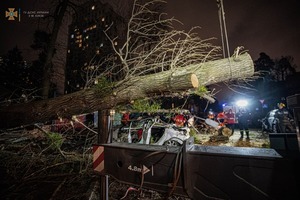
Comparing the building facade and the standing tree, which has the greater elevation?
the building facade

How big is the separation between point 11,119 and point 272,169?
18.7 feet

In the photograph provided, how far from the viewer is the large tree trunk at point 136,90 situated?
9.82 feet

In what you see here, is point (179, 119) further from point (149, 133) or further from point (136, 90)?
point (136, 90)

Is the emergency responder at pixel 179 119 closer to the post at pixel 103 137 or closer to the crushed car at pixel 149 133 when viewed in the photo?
the crushed car at pixel 149 133

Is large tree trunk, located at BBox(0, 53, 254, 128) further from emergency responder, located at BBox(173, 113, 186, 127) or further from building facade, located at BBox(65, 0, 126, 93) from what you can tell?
emergency responder, located at BBox(173, 113, 186, 127)

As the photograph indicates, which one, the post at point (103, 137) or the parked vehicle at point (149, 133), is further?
the parked vehicle at point (149, 133)

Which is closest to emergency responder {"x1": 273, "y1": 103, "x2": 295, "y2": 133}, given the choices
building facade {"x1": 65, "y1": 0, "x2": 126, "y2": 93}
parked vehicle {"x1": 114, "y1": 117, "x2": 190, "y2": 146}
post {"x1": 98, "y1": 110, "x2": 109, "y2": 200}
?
parked vehicle {"x1": 114, "y1": 117, "x2": 190, "y2": 146}

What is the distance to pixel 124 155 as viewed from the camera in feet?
6.79

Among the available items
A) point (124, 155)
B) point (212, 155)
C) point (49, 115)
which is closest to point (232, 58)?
point (212, 155)

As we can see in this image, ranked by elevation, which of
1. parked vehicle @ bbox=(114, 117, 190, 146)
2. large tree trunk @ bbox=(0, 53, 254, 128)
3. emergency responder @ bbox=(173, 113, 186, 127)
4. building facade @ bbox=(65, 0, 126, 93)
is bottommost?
parked vehicle @ bbox=(114, 117, 190, 146)

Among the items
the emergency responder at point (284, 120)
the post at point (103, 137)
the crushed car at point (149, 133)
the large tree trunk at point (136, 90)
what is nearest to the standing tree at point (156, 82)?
the large tree trunk at point (136, 90)

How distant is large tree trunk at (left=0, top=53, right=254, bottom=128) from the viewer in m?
2.99

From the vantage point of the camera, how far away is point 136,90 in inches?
134

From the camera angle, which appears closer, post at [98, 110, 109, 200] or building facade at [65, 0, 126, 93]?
post at [98, 110, 109, 200]
